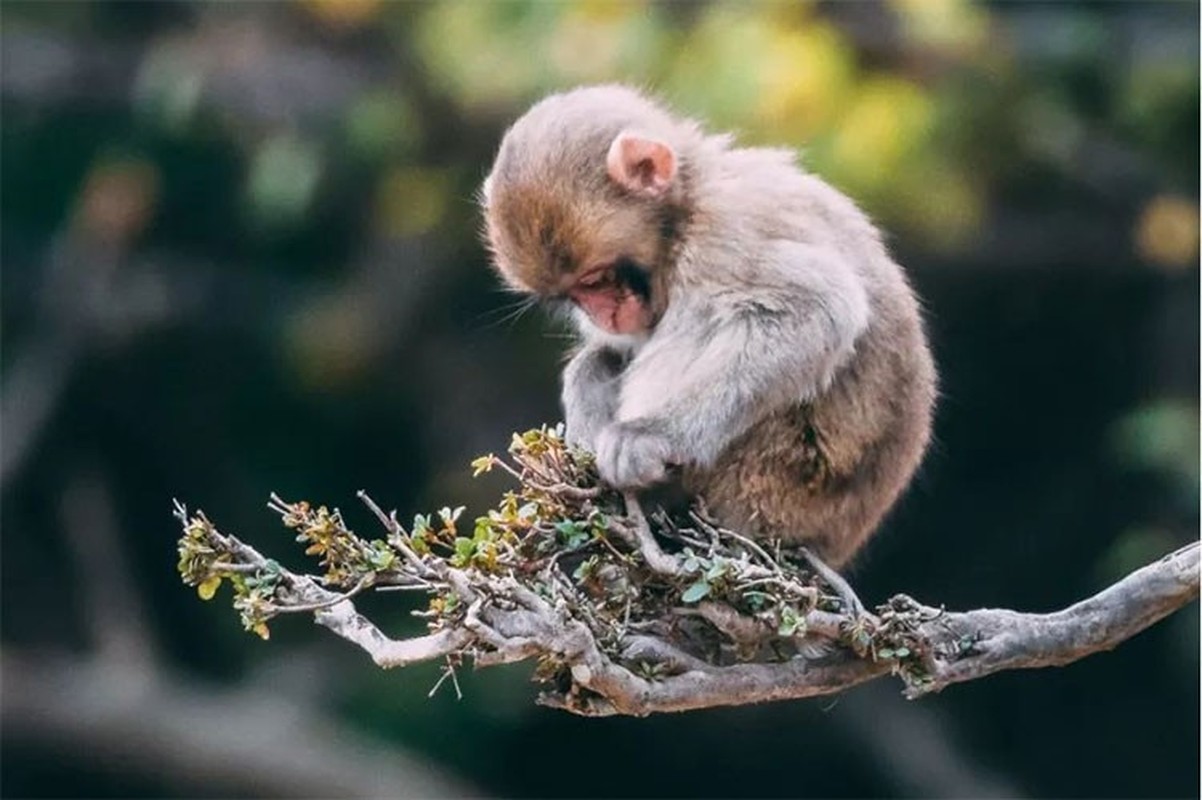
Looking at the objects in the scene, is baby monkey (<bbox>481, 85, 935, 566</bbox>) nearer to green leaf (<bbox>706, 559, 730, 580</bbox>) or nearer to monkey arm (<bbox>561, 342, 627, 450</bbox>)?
monkey arm (<bbox>561, 342, 627, 450</bbox>)

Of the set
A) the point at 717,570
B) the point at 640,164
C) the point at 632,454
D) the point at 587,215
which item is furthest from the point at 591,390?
the point at 717,570

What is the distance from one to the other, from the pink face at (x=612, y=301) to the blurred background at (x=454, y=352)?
12.2 ft

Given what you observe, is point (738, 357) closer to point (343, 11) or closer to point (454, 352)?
point (343, 11)

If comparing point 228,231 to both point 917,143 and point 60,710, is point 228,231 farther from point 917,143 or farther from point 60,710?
point 917,143

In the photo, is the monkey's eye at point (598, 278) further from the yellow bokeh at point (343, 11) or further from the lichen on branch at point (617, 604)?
the yellow bokeh at point (343, 11)

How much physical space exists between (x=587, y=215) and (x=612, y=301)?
19cm

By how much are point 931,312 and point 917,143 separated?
1.22 metres

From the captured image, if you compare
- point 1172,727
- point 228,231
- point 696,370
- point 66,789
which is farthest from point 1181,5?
point 66,789

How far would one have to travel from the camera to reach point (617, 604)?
4156 millimetres

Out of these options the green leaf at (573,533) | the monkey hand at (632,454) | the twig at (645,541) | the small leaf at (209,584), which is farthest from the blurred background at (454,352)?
the small leaf at (209,584)

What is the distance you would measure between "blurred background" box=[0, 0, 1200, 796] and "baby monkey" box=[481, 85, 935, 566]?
362 cm

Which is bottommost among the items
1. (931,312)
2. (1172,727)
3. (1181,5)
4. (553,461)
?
(553,461)

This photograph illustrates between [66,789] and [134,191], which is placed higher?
[134,191]

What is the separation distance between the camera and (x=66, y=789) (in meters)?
13.0
